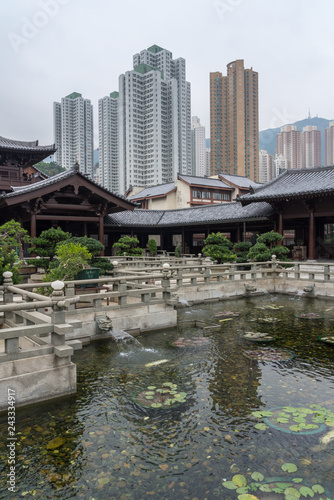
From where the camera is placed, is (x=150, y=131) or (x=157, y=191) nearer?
(x=157, y=191)

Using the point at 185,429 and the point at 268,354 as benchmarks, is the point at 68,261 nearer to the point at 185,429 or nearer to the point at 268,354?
the point at 268,354

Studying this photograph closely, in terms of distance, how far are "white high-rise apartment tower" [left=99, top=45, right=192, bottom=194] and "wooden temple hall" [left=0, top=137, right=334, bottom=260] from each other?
2852 inches

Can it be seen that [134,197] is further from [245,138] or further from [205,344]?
[245,138]

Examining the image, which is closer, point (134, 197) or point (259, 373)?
point (259, 373)

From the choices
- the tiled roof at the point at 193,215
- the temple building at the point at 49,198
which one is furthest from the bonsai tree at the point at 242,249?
the temple building at the point at 49,198

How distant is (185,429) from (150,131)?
108 meters

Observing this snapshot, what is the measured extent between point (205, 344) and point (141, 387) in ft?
10.5

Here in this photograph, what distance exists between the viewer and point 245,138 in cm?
10206

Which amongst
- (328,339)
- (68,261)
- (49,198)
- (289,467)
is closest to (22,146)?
(49,198)

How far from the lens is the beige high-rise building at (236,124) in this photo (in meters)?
102

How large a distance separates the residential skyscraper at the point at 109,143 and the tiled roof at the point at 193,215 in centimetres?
8490

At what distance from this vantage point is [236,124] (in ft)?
337

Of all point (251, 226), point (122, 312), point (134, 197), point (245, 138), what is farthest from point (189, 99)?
point (122, 312)

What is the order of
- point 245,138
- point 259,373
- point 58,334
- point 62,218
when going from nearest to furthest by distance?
point 58,334 < point 259,373 < point 62,218 < point 245,138
